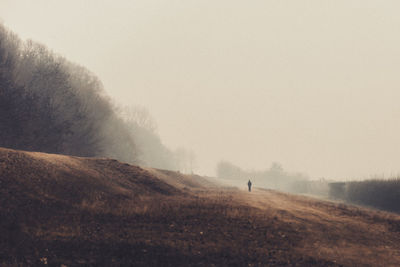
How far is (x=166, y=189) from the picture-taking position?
83.4 ft

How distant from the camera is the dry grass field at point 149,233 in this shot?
809 cm

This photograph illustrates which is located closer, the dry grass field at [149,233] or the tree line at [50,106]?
the dry grass field at [149,233]

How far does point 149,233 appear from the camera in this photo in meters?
10.1

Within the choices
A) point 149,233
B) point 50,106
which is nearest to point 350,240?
point 149,233

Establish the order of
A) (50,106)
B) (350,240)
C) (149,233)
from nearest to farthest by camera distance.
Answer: (149,233) < (350,240) < (50,106)

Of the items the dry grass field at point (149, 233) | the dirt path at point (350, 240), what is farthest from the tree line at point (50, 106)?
the dirt path at point (350, 240)

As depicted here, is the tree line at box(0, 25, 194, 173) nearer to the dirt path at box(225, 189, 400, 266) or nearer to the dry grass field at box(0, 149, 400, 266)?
the dry grass field at box(0, 149, 400, 266)

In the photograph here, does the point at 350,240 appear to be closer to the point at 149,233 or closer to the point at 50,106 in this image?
the point at 149,233

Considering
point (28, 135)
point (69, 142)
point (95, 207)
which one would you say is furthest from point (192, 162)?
point (95, 207)

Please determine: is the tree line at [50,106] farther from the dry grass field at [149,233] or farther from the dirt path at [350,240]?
the dirt path at [350,240]

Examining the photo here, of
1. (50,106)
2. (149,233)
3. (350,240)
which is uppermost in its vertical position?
(50,106)

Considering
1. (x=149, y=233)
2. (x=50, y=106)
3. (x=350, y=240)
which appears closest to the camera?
(x=149, y=233)

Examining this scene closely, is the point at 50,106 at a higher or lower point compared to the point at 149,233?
higher

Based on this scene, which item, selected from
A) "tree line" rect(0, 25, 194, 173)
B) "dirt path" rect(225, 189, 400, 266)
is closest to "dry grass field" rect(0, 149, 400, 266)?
"dirt path" rect(225, 189, 400, 266)
